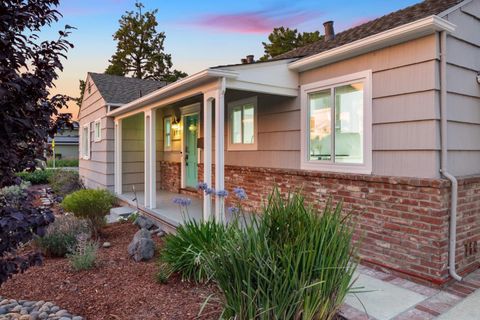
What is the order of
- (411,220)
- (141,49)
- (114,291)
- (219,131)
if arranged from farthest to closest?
(141,49) < (219,131) < (411,220) < (114,291)

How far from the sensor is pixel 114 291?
3646 millimetres

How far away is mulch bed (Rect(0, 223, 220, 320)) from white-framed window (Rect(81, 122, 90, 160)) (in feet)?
A: 28.7

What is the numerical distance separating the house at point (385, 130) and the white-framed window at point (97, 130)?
5.12 m

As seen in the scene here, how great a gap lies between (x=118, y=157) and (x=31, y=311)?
6911 millimetres

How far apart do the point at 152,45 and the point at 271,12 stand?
72.3 ft

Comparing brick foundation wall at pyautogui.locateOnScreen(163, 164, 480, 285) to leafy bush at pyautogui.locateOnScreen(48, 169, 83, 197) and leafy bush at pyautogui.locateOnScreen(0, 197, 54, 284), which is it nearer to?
leafy bush at pyautogui.locateOnScreen(0, 197, 54, 284)

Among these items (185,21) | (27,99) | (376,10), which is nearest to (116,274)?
(27,99)

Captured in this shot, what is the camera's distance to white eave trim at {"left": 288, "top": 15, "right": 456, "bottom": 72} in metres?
3.55

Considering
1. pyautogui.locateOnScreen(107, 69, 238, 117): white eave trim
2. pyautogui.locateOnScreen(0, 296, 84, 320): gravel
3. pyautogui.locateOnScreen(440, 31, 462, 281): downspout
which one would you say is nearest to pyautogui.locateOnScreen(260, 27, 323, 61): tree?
pyautogui.locateOnScreen(107, 69, 238, 117): white eave trim

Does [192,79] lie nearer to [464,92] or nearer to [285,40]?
[464,92]

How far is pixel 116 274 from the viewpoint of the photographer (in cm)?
415

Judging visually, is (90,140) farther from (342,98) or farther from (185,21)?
(342,98)

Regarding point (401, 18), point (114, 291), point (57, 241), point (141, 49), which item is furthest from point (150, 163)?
point (141, 49)

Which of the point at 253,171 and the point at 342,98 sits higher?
the point at 342,98
